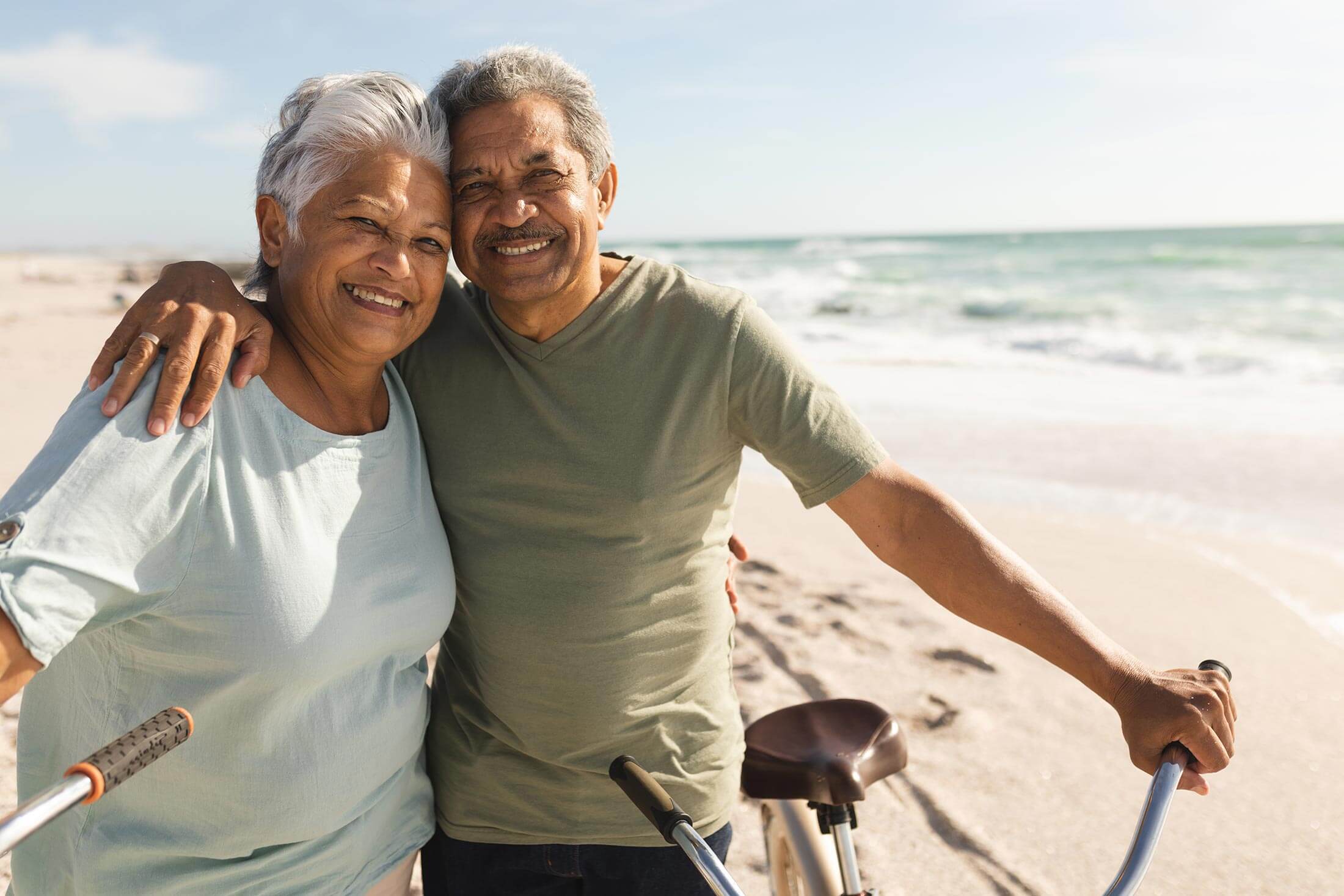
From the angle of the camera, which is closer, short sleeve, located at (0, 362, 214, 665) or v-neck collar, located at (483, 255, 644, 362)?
short sleeve, located at (0, 362, 214, 665)

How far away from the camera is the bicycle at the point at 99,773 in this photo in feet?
3.25

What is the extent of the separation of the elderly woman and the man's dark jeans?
0.12m

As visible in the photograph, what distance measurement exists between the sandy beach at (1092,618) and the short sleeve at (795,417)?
1629 mm

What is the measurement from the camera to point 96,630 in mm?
1434

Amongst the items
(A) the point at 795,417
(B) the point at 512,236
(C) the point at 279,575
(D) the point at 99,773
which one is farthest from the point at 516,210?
(D) the point at 99,773

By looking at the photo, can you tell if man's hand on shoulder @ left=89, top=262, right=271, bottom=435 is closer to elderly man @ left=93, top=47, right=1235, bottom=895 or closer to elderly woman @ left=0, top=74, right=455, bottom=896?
elderly woman @ left=0, top=74, right=455, bottom=896

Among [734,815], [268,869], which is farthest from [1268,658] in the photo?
[268,869]

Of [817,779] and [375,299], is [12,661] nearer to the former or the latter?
[375,299]

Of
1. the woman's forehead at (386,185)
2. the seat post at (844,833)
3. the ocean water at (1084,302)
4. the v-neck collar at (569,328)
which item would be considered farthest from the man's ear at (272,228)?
the ocean water at (1084,302)

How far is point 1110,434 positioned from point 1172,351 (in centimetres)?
676

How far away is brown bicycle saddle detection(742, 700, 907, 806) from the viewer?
202cm

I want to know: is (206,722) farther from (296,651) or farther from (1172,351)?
(1172,351)

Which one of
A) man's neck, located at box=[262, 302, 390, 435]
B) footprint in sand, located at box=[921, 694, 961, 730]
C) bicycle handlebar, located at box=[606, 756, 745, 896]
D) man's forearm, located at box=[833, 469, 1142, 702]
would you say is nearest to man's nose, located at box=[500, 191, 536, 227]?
man's neck, located at box=[262, 302, 390, 435]

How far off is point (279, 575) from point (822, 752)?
1.14 meters
